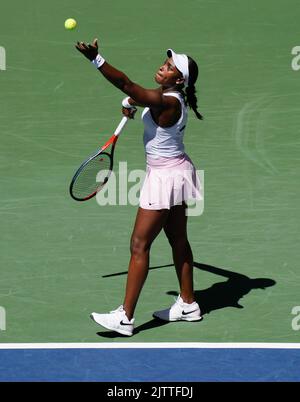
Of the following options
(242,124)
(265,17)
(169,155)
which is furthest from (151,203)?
(265,17)

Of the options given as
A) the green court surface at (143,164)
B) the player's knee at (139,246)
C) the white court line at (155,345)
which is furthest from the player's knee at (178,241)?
the white court line at (155,345)

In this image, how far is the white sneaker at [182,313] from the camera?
31.4ft

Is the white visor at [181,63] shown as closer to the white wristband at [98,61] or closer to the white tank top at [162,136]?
the white tank top at [162,136]

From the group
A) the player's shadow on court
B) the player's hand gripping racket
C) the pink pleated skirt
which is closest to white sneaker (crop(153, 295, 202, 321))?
the player's shadow on court

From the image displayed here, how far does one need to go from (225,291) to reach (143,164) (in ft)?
10.9

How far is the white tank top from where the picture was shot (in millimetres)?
9094

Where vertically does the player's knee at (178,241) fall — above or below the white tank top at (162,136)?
below

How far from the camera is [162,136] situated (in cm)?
911

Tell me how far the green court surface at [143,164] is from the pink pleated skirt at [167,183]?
1.08 meters

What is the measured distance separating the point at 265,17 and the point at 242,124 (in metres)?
2.38

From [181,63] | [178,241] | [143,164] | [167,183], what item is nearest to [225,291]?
[178,241]

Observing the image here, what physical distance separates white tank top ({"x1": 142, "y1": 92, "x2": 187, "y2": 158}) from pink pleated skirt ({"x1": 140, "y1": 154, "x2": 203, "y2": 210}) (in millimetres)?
58

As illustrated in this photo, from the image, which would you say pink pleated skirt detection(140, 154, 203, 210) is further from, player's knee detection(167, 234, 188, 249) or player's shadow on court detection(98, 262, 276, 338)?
player's shadow on court detection(98, 262, 276, 338)

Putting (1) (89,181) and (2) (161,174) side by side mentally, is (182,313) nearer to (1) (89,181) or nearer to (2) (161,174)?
(2) (161,174)
